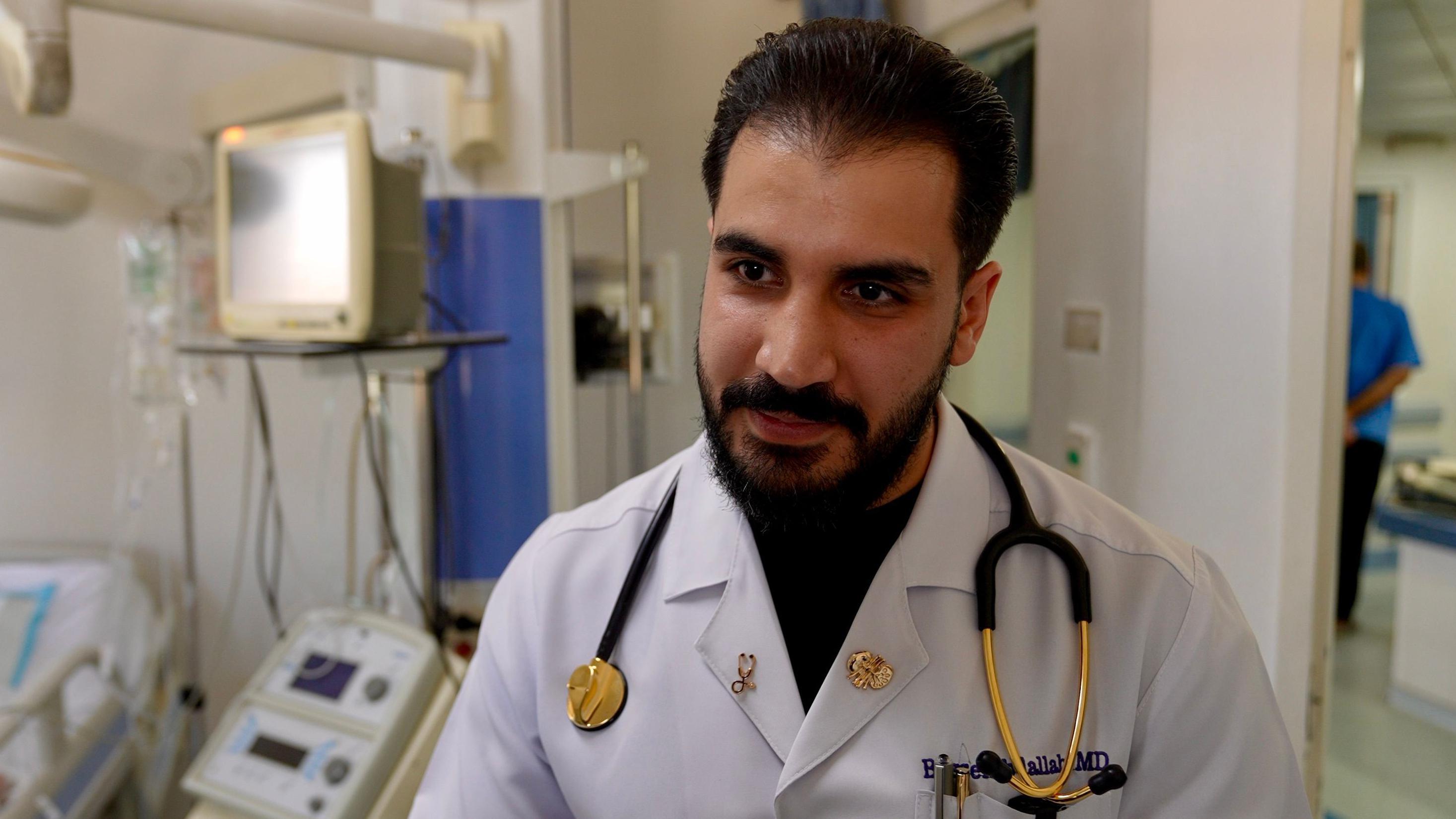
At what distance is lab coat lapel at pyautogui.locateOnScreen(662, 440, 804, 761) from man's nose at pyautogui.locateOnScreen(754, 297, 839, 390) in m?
0.21

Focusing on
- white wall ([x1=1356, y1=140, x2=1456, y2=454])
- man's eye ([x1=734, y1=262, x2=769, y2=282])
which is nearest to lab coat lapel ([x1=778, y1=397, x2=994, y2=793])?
man's eye ([x1=734, y1=262, x2=769, y2=282])

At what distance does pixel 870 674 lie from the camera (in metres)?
0.85

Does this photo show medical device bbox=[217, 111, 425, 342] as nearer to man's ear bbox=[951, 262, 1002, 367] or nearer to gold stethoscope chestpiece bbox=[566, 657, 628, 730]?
gold stethoscope chestpiece bbox=[566, 657, 628, 730]

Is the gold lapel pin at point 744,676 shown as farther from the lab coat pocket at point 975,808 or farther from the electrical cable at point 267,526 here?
the electrical cable at point 267,526

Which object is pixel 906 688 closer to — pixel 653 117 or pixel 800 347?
pixel 800 347

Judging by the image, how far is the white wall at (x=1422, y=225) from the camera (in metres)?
4.66

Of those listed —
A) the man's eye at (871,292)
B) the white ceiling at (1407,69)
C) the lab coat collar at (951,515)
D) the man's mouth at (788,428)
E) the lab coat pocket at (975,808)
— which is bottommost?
the lab coat pocket at (975,808)

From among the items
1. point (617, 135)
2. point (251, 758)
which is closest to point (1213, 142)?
point (617, 135)

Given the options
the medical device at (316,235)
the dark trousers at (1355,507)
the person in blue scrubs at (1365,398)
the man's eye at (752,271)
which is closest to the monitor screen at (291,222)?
the medical device at (316,235)

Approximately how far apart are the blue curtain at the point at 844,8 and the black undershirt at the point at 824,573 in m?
1.65

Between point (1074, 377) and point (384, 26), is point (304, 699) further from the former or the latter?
point (1074, 377)

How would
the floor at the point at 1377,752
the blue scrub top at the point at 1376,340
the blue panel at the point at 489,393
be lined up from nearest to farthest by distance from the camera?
the blue panel at the point at 489,393 < the floor at the point at 1377,752 < the blue scrub top at the point at 1376,340

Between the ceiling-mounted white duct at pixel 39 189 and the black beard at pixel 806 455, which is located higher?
the ceiling-mounted white duct at pixel 39 189

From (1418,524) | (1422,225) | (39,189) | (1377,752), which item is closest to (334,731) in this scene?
(39,189)
